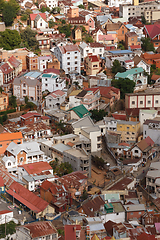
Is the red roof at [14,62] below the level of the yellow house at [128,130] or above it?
above

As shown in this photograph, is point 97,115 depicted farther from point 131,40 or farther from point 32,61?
point 131,40

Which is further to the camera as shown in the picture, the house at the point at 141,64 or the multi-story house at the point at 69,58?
the house at the point at 141,64

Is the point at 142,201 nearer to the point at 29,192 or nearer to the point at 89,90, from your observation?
the point at 29,192

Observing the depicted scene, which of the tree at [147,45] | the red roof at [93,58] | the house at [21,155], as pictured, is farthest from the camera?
the tree at [147,45]

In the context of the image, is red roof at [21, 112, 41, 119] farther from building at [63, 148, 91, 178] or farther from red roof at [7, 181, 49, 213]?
red roof at [7, 181, 49, 213]

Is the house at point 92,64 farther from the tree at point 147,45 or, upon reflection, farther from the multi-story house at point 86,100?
the tree at point 147,45

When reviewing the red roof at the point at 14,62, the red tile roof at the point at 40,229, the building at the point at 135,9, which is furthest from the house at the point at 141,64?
the red tile roof at the point at 40,229

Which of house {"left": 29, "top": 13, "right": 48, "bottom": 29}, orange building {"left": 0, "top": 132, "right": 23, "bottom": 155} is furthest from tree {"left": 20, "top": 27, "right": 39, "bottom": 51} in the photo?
orange building {"left": 0, "top": 132, "right": 23, "bottom": 155}
